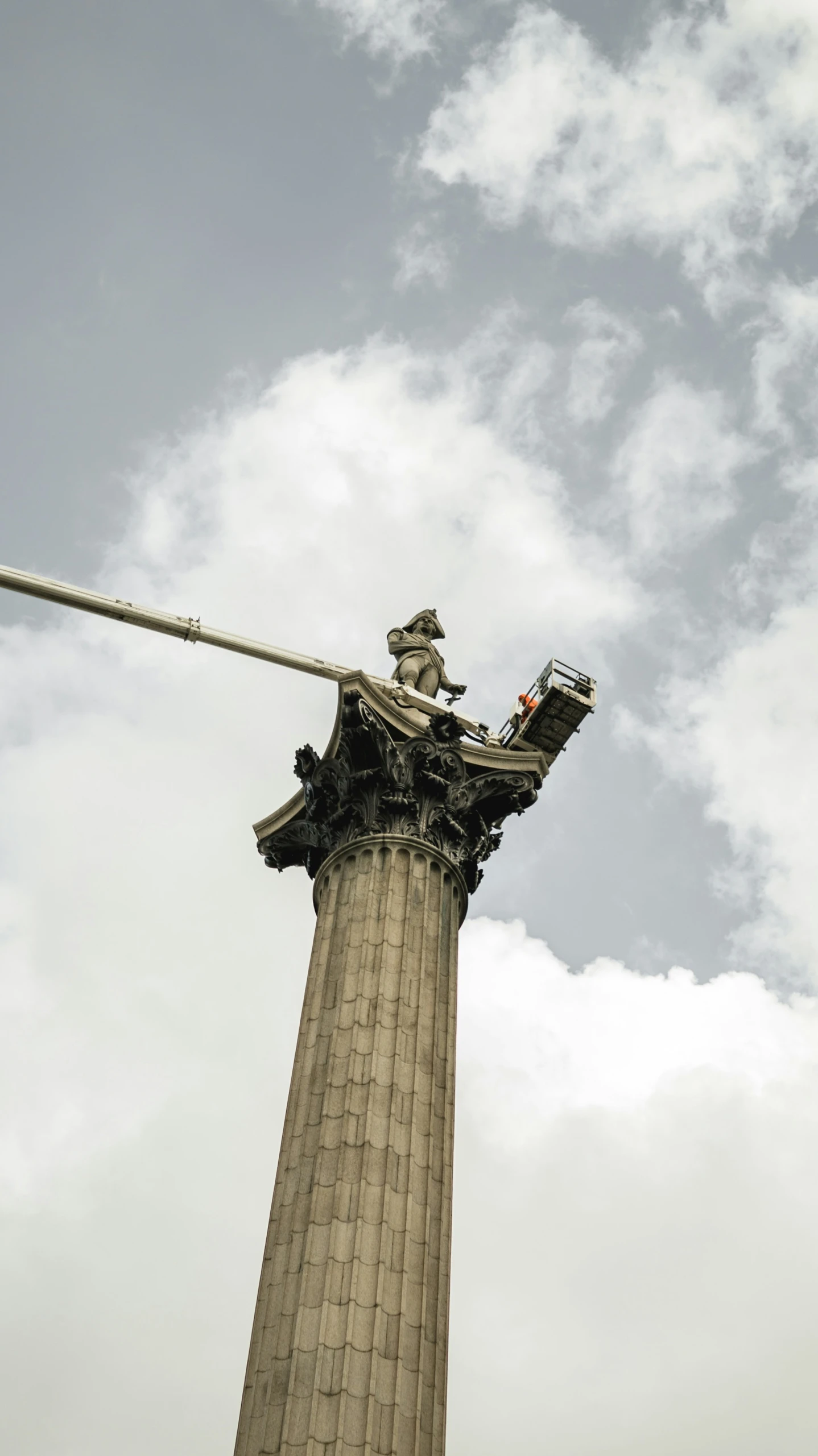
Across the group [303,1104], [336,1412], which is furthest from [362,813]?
[336,1412]

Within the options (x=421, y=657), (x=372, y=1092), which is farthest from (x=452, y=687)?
(x=372, y=1092)

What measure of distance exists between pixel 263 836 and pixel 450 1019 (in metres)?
8.28

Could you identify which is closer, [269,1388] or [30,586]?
[269,1388]

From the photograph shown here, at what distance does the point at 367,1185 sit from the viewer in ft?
77.5

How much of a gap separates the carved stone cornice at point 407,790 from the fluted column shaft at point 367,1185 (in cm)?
78

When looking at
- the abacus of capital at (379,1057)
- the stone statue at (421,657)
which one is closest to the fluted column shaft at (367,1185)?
the abacus of capital at (379,1057)

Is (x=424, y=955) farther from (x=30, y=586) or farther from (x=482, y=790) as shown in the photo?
(x=30, y=586)

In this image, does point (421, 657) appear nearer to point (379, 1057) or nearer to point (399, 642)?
point (399, 642)

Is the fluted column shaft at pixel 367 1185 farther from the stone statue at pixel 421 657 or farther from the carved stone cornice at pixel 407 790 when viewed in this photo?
the stone statue at pixel 421 657

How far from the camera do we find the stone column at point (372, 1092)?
2130cm

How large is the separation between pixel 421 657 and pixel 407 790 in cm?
688

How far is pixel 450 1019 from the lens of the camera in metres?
27.6

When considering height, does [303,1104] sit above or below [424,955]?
below

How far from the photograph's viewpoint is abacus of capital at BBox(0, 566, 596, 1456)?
2138cm
